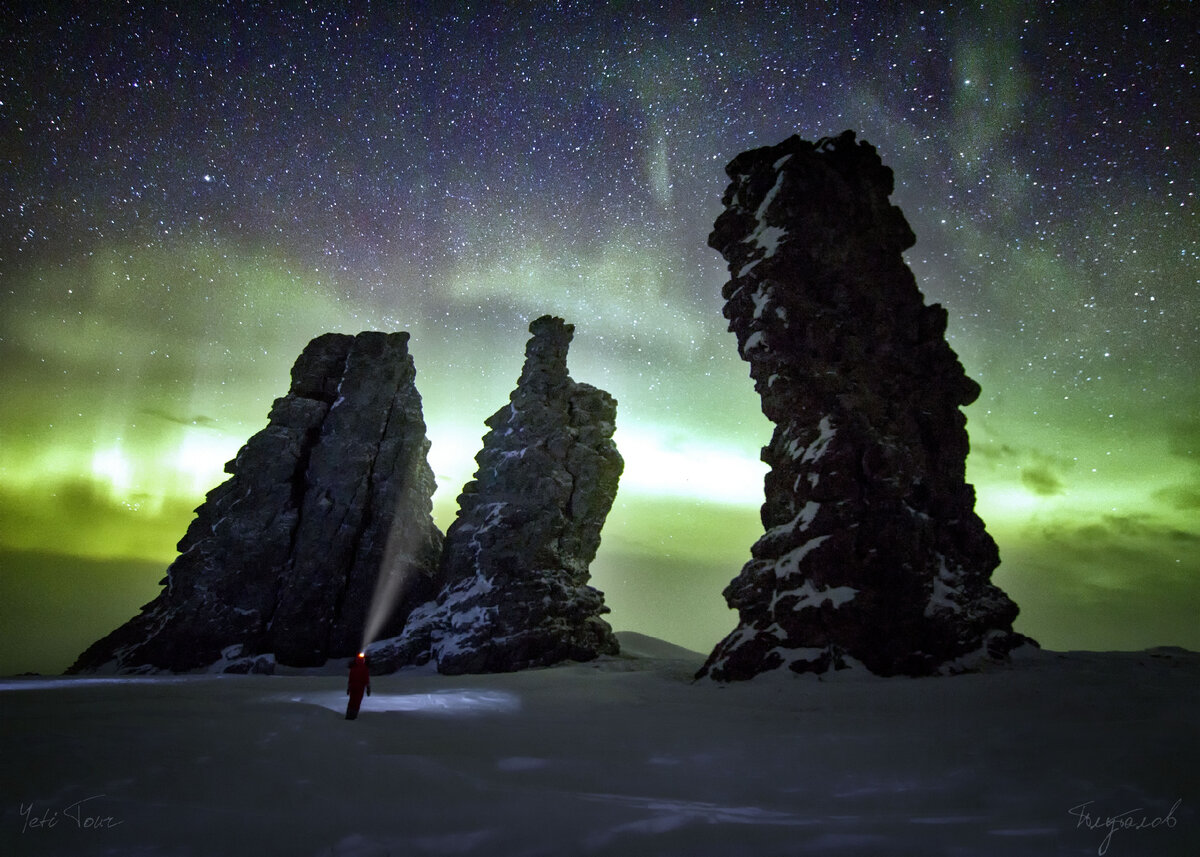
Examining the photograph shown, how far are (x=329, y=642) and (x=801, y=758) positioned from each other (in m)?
31.8

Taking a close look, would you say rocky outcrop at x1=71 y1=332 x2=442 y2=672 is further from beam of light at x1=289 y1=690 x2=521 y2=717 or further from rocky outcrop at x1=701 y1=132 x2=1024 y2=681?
rocky outcrop at x1=701 y1=132 x2=1024 y2=681

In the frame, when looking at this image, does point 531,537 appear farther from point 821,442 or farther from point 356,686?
point 356,686

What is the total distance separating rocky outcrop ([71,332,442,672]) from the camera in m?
32.2

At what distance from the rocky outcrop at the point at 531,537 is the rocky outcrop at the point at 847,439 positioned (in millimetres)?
12149

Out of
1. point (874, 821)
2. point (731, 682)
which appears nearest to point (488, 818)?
point (874, 821)

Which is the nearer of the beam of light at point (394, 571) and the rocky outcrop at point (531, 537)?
the rocky outcrop at point (531, 537)

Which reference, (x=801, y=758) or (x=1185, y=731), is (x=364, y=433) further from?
(x=1185, y=731)
